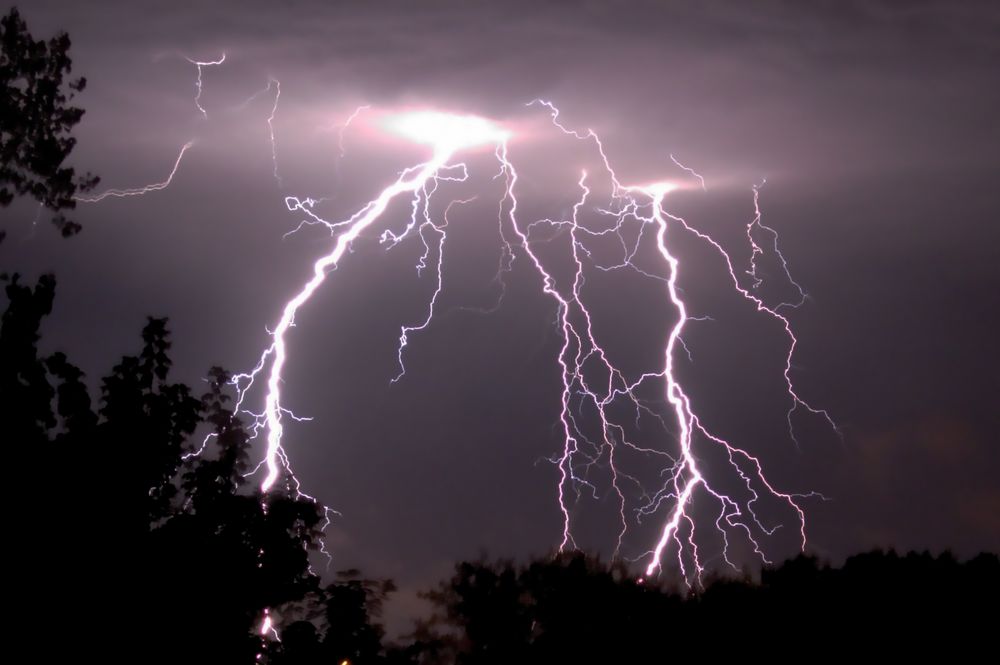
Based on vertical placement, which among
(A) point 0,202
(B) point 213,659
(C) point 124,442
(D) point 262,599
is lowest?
(B) point 213,659

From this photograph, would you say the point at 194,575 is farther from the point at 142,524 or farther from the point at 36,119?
the point at 36,119

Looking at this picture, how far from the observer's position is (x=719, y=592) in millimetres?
13539

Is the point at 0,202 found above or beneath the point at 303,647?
above

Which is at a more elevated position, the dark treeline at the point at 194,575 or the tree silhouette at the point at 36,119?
the tree silhouette at the point at 36,119

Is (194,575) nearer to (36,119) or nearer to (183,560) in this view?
(183,560)

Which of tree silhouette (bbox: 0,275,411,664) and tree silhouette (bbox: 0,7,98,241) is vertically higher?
tree silhouette (bbox: 0,7,98,241)

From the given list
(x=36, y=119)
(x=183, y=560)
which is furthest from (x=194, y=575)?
(x=36, y=119)

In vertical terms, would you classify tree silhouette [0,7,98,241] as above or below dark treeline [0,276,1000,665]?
above

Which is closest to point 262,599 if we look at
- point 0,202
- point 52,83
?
point 0,202

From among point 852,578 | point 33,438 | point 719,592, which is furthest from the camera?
point 719,592

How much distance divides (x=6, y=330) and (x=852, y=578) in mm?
→ 9103

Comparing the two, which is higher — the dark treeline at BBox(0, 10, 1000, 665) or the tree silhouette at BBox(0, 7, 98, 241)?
the tree silhouette at BBox(0, 7, 98, 241)

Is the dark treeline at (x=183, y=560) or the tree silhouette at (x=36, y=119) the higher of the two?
the tree silhouette at (x=36, y=119)

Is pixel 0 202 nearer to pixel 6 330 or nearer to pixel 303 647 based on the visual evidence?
pixel 6 330
